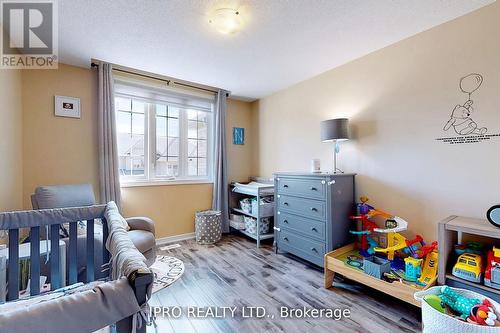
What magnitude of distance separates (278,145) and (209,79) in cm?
142

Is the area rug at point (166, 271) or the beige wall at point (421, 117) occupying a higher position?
the beige wall at point (421, 117)

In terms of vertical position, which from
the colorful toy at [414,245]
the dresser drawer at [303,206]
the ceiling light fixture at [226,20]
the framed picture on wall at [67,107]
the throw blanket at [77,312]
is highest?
the ceiling light fixture at [226,20]

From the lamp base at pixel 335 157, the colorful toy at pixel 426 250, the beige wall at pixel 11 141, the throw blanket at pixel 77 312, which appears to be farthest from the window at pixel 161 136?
the colorful toy at pixel 426 250

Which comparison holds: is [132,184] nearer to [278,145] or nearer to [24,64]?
[24,64]

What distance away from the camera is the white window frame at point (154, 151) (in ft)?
10.1

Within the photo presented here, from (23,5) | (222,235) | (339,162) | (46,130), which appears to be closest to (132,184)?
(46,130)

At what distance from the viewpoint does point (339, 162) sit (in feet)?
8.93

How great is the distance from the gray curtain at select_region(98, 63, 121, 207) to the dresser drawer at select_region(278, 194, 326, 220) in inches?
78.3

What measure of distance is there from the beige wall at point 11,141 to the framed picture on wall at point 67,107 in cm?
29

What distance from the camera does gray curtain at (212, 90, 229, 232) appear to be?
3.55 meters

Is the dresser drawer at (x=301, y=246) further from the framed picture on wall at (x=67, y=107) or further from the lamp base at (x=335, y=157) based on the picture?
the framed picture on wall at (x=67, y=107)

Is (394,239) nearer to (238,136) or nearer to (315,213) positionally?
(315,213)

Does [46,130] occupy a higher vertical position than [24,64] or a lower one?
lower

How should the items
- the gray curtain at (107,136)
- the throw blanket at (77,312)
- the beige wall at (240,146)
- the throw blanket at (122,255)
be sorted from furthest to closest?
the beige wall at (240,146) < the gray curtain at (107,136) < the throw blanket at (122,255) < the throw blanket at (77,312)
